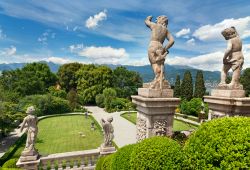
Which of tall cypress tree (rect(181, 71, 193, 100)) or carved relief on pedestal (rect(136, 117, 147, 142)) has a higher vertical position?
carved relief on pedestal (rect(136, 117, 147, 142))

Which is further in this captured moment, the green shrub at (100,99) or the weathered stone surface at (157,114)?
the green shrub at (100,99)

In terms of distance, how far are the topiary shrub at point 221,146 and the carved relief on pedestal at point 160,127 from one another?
2.15 metres

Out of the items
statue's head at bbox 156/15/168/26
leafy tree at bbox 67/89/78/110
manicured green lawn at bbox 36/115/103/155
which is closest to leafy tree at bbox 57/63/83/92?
leafy tree at bbox 67/89/78/110

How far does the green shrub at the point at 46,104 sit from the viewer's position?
32.9 metres

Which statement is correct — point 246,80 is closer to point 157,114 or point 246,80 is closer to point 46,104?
point 46,104

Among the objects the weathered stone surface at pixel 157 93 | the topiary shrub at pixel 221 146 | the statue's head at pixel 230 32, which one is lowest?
the topiary shrub at pixel 221 146

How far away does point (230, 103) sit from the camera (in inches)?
223

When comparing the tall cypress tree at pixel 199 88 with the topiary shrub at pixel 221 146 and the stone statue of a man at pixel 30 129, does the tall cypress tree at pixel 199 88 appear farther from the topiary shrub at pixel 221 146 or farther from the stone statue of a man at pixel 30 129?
the topiary shrub at pixel 221 146

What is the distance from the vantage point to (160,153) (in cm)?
354

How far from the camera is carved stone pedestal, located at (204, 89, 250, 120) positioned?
5547 mm

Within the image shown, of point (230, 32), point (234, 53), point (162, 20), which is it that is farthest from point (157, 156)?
point (230, 32)

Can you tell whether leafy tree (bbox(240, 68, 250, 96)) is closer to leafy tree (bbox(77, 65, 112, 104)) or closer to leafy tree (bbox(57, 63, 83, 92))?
leafy tree (bbox(77, 65, 112, 104))

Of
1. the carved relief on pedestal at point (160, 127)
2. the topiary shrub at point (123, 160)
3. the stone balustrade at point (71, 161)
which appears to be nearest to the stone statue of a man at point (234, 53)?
the carved relief on pedestal at point (160, 127)

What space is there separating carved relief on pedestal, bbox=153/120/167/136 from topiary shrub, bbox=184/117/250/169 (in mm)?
2152
